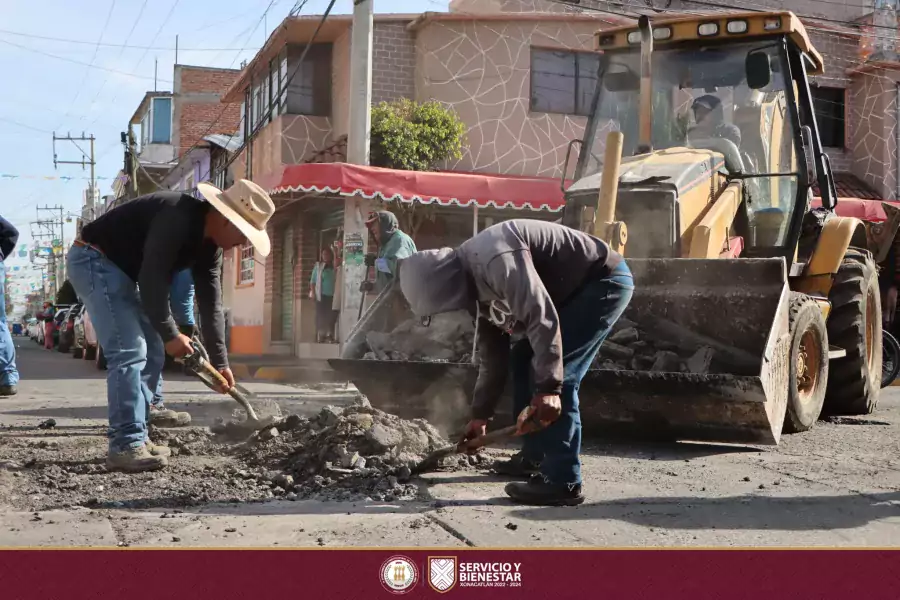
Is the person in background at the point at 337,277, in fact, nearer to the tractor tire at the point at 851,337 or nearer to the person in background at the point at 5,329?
the person in background at the point at 5,329

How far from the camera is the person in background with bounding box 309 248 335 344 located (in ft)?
54.5

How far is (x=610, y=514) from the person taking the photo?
13.2ft

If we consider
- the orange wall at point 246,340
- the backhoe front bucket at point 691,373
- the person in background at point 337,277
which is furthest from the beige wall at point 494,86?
the backhoe front bucket at point 691,373

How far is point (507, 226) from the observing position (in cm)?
400

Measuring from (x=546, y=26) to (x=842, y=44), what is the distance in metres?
8.42

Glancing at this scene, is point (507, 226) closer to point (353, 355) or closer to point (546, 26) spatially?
point (353, 355)

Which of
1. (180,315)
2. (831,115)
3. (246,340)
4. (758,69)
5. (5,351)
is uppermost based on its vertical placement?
(831,115)

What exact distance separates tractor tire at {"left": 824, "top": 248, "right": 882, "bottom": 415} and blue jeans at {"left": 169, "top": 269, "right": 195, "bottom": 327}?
4839 millimetres

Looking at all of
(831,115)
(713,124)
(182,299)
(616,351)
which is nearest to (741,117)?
(713,124)

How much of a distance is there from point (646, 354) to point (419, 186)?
28.4 ft

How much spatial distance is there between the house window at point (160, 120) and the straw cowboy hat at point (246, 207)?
1294 inches

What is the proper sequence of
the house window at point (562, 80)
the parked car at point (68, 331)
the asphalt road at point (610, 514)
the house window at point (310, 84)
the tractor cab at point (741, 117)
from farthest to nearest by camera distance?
the parked car at point (68, 331), the house window at point (310, 84), the house window at point (562, 80), the tractor cab at point (741, 117), the asphalt road at point (610, 514)

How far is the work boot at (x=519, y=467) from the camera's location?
16.3 ft

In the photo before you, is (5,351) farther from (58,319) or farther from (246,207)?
(58,319)
